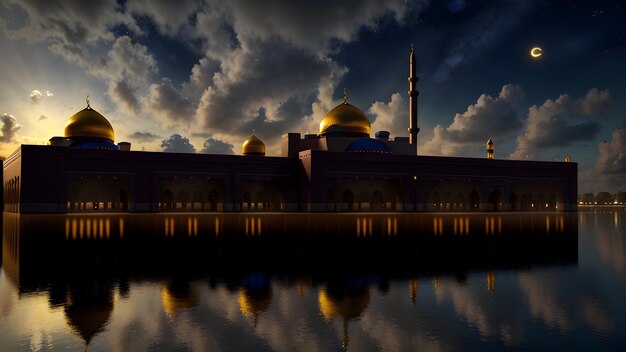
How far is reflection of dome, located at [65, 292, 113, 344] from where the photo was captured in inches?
304

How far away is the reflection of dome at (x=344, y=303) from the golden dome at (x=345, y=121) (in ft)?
167

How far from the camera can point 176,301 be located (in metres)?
9.65

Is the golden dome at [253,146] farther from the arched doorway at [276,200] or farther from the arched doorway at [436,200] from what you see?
the arched doorway at [436,200]

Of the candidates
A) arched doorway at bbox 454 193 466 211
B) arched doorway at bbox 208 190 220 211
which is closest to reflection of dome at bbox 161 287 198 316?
arched doorway at bbox 208 190 220 211

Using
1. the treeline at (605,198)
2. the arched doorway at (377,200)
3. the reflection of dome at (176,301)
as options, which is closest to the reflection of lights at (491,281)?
the reflection of dome at (176,301)

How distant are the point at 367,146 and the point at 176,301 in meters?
50.3

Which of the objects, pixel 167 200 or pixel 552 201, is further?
pixel 552 201

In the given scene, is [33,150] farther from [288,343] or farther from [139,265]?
[288,343]

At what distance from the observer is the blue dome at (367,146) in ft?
192

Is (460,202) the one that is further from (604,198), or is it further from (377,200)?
(604,198)

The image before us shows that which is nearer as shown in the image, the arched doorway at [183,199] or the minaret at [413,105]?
the arched doorway at [183,199]

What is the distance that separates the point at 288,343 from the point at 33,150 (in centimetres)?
4818

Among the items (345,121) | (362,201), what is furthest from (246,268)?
(345,121)

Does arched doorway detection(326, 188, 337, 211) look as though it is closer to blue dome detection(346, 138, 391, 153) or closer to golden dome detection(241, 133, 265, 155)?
blue dome detection(346, 138, 391, 153)
